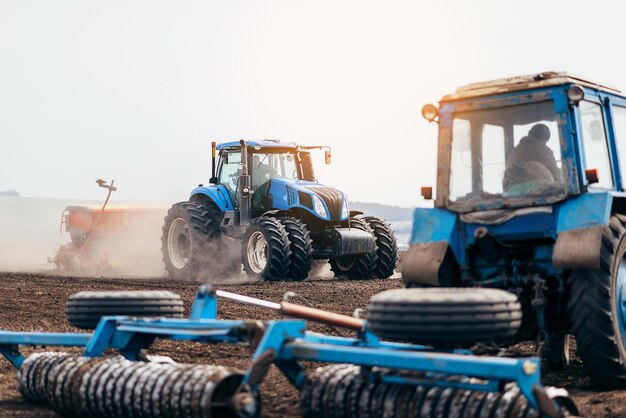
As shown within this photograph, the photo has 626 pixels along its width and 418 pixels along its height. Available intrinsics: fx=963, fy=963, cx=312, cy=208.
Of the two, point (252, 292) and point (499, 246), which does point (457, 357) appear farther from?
point (252, 292)

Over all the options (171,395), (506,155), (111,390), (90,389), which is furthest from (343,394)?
(506,155)

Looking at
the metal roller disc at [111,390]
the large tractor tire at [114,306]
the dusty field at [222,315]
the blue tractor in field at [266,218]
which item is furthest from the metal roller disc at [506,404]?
the blue tractor in field at [266,218]

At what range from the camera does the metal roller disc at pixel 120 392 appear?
519cm

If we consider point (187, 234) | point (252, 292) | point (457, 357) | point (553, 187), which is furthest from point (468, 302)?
point (187, 234)

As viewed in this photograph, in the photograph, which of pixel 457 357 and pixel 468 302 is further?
pixel 468 302

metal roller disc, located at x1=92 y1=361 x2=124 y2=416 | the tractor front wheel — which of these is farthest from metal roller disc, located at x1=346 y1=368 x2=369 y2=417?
the tractor front wheel

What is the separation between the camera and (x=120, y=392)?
5219 millimetres

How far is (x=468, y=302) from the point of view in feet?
15.2

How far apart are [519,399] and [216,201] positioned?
13.2 metres

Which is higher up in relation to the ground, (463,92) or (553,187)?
(463,92)

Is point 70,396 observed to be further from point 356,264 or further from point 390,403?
point 356,264

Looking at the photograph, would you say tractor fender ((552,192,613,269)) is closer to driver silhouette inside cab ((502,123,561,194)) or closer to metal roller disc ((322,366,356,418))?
driver silhouette inside cab ((502,123,561,194))

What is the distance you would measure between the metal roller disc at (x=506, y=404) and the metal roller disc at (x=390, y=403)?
0.57 metres

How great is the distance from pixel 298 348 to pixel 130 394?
981mm
